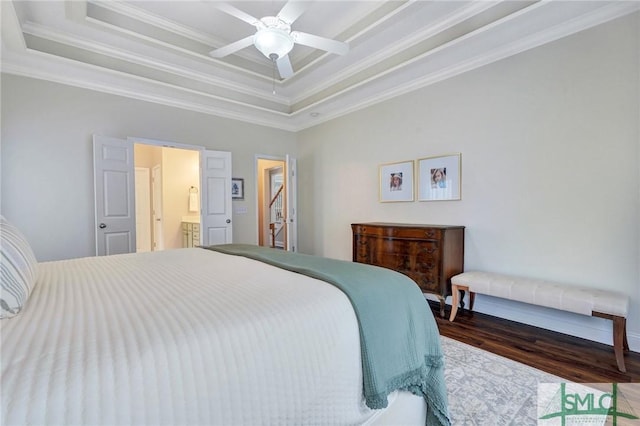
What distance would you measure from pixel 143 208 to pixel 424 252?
626cm

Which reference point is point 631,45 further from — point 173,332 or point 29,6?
point 29,6

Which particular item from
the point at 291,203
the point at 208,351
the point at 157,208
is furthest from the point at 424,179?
the point at 157,208

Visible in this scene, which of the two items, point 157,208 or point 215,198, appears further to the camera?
point 157,208

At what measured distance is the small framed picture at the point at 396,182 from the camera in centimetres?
381

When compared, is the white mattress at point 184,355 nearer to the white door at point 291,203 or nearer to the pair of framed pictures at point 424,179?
the pair of framed pictures at point 424,179

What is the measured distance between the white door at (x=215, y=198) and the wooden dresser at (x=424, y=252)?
7.99ft

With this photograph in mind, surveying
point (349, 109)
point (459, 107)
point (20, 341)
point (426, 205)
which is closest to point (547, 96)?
point (459, 107)

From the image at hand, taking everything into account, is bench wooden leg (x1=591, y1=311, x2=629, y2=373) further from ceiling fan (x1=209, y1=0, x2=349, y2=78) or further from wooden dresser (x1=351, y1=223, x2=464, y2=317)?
ceiling fan (x1=209, y1=0, x2=349, y2=78)

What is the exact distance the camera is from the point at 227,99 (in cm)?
432

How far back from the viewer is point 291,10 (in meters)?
2.21

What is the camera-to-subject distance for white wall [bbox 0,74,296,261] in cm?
316

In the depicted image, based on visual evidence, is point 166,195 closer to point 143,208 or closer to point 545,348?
point 143,208

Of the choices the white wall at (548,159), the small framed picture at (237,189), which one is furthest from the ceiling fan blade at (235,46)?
the small framed picture at (237,189)

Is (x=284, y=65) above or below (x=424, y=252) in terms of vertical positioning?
above
